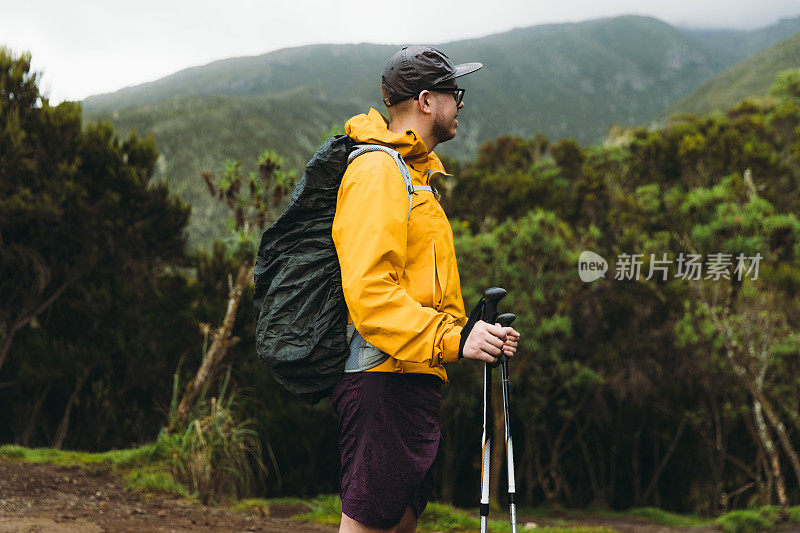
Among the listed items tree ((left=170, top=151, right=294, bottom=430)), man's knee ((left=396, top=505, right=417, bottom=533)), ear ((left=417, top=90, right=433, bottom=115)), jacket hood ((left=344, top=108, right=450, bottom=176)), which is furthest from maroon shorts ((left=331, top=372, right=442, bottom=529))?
tree ((left=170, top=151, right=294, bottom=430))

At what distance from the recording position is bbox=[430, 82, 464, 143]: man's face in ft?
6.28

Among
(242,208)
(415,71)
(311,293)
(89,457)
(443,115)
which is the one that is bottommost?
(89,457)

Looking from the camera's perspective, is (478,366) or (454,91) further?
(478,366)

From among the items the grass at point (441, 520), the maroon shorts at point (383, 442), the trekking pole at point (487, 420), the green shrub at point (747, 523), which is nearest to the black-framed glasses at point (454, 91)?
the trekking pole at point (487, 420)

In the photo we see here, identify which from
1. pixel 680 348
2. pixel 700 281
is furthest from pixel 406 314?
pixel 680 348

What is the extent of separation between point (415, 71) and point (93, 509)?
4093 millimetres

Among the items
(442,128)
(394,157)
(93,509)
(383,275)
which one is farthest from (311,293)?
(93,509)

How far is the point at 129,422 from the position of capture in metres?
8.98

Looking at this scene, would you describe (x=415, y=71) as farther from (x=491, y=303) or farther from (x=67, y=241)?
(x=67, y=241)

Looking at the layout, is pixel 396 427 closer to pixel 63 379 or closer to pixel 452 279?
pixel 452 279

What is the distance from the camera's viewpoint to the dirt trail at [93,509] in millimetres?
4125

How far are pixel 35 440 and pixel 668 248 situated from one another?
8861mm

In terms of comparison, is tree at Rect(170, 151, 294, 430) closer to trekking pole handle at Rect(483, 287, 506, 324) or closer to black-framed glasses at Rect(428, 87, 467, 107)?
black-framed glasses at Rect(428, 87, 467, 107)

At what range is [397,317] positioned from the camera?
160 centimetres
